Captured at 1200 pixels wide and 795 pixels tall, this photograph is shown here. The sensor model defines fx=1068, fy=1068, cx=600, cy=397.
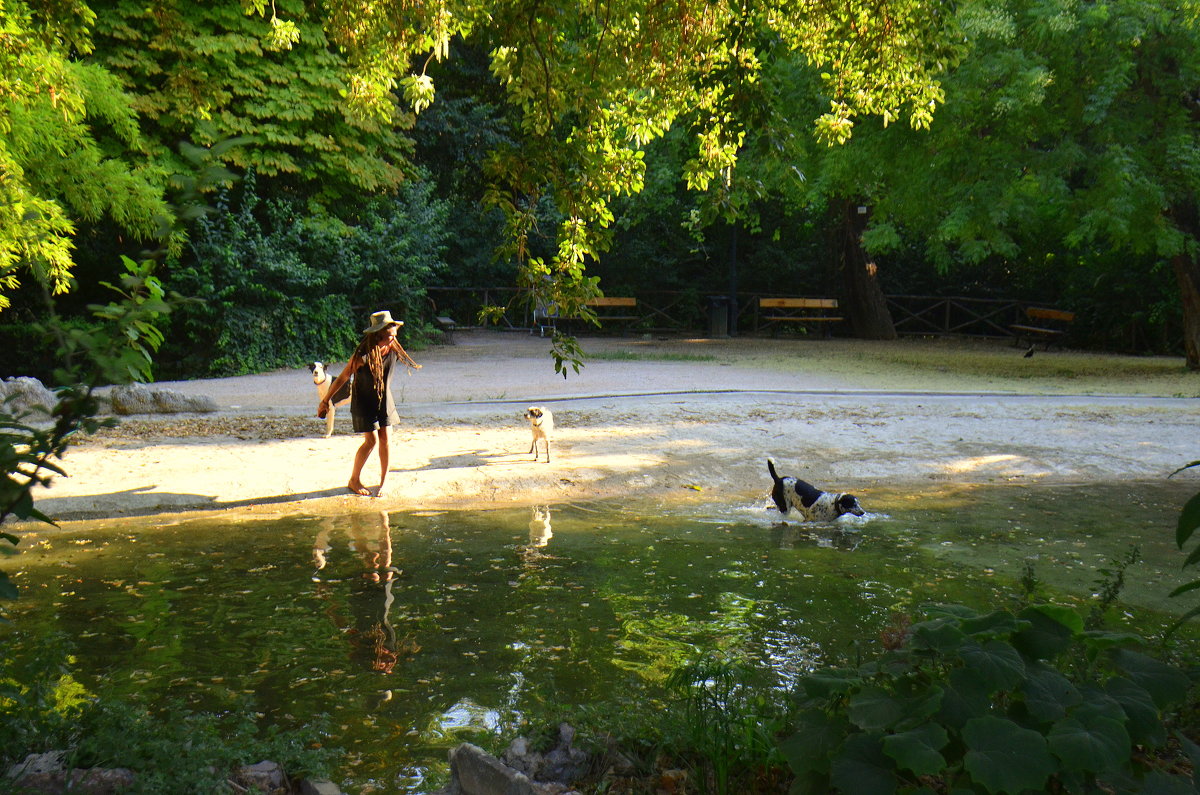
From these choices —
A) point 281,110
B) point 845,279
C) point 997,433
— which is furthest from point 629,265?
point 997,433

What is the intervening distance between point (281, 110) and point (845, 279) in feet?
50.1

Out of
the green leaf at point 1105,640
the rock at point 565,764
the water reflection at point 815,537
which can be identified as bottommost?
the water reflection at point 815,537

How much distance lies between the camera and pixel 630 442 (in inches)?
473

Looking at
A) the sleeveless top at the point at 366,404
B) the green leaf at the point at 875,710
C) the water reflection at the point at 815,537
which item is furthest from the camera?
the sleeveless top at the point at 366,404

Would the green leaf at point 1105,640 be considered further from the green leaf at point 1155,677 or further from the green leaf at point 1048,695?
the green leaf at point 1048,695

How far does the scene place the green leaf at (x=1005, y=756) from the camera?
2607 millimetres

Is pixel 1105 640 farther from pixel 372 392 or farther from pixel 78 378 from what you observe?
pixel 372 392

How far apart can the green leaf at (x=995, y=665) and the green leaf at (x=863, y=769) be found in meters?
0.33

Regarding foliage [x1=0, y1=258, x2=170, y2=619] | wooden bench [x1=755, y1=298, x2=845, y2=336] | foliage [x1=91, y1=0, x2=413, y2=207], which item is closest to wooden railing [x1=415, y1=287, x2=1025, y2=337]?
wooden bench [x1=755, y1=298, x2=845, y2=336]

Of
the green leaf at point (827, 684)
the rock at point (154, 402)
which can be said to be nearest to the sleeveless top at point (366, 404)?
the rock at point (154, 402)

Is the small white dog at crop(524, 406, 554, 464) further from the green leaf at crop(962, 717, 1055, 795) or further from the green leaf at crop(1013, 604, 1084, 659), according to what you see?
the green leaf at crop(962, 717, 1055, 795)

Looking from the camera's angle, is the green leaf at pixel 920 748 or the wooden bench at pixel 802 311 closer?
the green leaf at pixel 920 748

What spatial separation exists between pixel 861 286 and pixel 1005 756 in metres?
25.8

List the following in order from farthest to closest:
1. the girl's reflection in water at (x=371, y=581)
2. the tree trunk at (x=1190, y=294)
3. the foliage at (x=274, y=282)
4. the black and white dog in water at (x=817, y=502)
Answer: the foliage at (x=274, y=282), the tree trunk at (x=1190, y=294), the black and white dog in water at (x=817, y=502), the girl's reflection in water at (x=371, y=581)
